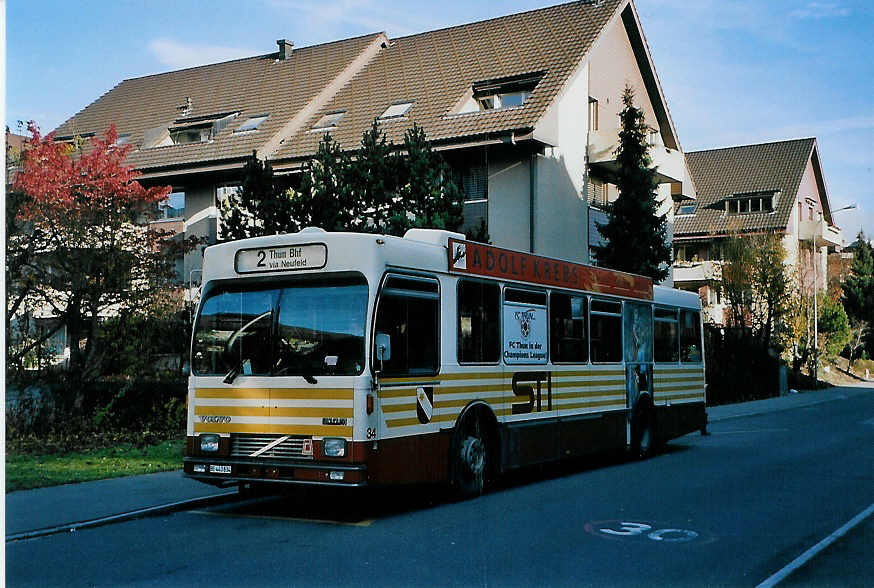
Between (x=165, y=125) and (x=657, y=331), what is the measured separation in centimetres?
2319

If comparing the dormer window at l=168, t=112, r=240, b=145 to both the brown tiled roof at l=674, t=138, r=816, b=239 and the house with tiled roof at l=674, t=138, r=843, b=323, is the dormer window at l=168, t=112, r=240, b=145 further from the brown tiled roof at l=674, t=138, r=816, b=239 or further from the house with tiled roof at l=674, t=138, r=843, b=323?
the brown tiled roof at l=674, t=138, r=816, b=239

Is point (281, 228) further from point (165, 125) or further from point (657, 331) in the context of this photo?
point (165, 125)

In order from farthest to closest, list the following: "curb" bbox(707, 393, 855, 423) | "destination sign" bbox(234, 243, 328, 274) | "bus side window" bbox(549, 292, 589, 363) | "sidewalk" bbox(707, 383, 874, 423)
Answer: "sidewalk" bbox(707, 383, 874, 423)
"curb" bbox(707, 393, 855, 423)
"bus side window" bbox(549, 292, 589, 363)
"destination sign" bbox(234, 243, 328, 274)

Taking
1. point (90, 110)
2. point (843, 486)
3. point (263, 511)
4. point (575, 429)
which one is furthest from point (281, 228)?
point (90, 110)

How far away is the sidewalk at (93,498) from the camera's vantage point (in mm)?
9602

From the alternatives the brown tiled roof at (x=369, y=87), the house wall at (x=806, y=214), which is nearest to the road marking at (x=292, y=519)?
the brown tiled roof at (x=369, y=87)

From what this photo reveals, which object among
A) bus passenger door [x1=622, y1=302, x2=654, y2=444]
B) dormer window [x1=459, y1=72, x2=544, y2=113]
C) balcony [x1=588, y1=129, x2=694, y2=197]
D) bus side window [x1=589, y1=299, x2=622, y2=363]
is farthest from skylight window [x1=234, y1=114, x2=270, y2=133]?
bus side window [x1=589, y1=299, x2=622, y2=363]

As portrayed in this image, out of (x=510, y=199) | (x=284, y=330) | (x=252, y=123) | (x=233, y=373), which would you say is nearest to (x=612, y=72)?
(x=510, y=199)

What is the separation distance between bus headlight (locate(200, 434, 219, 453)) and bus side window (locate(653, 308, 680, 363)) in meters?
8.87

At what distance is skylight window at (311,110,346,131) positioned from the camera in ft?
104

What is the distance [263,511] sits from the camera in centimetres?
1062

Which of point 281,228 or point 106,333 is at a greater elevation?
point 281,228

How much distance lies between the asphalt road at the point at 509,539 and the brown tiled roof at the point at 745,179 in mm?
42751

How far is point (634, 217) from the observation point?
28.1 meters
